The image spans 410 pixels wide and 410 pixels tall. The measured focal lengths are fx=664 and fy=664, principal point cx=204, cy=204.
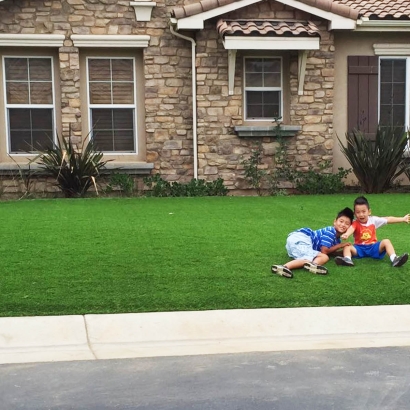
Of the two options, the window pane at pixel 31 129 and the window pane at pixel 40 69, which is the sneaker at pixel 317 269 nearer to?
the window pane at pixel 31 129

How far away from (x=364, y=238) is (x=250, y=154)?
6.79 metres

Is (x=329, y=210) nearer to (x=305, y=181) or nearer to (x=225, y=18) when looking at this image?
(x=305, y=181)

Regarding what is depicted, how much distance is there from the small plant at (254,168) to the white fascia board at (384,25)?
3279mm

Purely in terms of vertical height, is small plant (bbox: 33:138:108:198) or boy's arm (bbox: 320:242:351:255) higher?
small plant (bbox: 33:138:108:198)

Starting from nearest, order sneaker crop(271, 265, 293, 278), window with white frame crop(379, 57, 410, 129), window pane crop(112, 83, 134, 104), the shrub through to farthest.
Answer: sneaker crop(271, 265, 293, 278) → the shrub → window pane crop(112, 83, 134, 104) → window with white frame crop(379, 57, 410, 129)

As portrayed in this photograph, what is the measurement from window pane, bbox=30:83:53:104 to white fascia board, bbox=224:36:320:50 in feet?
12.8

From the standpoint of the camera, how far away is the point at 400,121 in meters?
14.4

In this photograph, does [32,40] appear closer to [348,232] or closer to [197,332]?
[348,232]

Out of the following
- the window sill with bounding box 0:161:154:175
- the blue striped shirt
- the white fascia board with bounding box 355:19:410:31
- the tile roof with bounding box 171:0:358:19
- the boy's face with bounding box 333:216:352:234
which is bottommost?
the blue striped shirt

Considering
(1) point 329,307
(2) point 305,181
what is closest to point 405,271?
(1) point 329,307

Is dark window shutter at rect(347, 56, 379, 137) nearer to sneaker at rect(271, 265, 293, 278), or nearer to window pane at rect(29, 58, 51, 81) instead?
window pane at rect(29, 58, 51, 81)

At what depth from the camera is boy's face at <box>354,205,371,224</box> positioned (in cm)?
698

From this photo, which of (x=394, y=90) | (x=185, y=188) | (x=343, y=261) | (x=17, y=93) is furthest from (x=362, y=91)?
(x=343, y=261)

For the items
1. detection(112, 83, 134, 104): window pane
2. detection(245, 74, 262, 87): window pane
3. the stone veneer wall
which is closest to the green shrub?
the stone veneer wall
